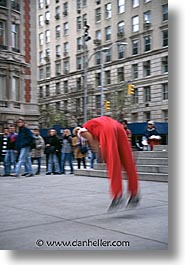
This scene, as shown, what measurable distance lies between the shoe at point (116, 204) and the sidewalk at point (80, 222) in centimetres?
6

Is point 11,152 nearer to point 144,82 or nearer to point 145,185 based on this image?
point 145,185

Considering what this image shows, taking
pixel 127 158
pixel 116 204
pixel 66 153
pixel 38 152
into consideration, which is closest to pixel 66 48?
pixel 127 158

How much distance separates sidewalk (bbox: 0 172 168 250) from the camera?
3.52 meters

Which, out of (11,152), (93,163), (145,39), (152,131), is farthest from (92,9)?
(11,152)

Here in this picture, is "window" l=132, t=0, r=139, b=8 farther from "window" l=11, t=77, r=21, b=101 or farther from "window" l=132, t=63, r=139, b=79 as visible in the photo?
A: "window" l=11, t=77, r=21, b=101

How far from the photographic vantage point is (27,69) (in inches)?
159

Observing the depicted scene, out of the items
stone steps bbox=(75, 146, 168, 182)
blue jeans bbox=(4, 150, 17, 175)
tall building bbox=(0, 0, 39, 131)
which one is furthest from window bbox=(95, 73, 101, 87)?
blue jeans bbox=(4, 150, 17, 175)

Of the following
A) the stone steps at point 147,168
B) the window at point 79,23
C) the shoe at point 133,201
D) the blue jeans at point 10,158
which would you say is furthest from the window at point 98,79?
the blue jeans at point 10,158

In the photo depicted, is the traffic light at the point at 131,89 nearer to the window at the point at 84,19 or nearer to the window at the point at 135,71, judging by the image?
the window at the point at 135,71

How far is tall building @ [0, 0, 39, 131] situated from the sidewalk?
3.24ft

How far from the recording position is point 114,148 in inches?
171

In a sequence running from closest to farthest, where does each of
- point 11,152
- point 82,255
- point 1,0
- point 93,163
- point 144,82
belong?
point 82,255 → point 1,0 → point 144,82 → point 93,163 → point 11,152

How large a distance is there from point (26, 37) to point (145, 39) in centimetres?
109

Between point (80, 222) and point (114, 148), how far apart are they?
777 millimetres
